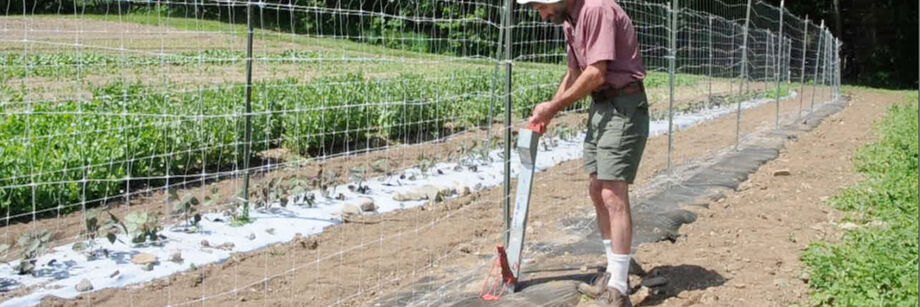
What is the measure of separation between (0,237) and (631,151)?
3.76 meters

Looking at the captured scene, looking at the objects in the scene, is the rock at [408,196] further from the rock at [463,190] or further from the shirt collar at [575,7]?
the shirt collar at [575,7]

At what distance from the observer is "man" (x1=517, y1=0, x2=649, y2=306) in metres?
3.82

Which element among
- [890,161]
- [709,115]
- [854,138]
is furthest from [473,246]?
[709,115]

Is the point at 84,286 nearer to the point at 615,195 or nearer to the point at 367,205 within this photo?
the point at 367,205

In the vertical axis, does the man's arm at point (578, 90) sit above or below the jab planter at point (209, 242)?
above

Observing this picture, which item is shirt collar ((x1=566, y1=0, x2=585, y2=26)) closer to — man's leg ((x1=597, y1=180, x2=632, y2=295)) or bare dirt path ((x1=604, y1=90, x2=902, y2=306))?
man's leg ((x1=597, y1=180, x2=632, y2=295))

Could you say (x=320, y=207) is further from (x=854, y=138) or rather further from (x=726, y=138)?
(x=854, y=138)

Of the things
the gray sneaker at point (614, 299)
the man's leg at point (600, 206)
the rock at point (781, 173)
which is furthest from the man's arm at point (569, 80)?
the rock at point (781, 173)

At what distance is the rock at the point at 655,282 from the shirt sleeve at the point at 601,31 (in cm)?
133

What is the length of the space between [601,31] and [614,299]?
122 centimetres

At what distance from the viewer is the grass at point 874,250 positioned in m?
4.21

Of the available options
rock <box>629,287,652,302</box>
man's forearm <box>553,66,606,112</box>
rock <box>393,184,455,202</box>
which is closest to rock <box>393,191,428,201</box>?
rock <box>393,184,455,202</box>

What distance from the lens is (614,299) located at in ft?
13.3

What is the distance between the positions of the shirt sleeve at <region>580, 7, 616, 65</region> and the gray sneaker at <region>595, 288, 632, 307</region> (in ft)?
3.52
